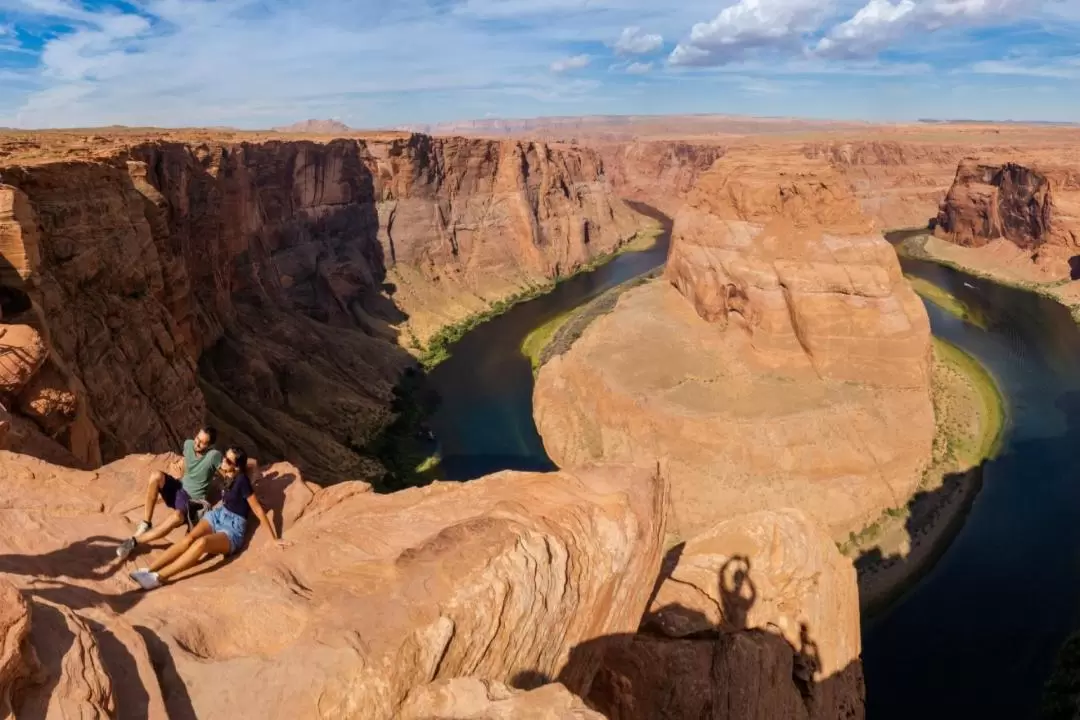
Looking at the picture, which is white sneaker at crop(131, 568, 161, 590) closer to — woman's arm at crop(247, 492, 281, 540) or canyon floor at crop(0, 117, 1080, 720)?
canyon floor at crop(0, 117, 1080, 720)

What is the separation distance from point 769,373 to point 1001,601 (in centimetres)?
1500

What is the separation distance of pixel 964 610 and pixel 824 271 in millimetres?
18431

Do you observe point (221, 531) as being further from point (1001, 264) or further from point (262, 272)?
point (1001, 264)

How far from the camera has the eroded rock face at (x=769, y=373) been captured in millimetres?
31703

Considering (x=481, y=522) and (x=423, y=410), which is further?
(x=423, y=410)

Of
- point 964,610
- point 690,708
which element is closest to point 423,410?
point 964,610

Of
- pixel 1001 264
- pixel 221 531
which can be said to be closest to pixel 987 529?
pixel 221 531

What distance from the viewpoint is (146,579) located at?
915 centimetres

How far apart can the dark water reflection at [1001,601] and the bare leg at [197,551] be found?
22.7 metres

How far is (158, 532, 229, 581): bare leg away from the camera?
9508 mm

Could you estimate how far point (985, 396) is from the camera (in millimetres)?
43406

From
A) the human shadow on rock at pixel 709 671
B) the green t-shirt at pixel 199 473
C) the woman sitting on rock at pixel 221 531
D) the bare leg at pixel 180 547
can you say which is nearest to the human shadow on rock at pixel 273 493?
the woman sitting on rock at pixel 221 531

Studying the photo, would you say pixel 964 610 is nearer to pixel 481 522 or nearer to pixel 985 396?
pixel 985 396

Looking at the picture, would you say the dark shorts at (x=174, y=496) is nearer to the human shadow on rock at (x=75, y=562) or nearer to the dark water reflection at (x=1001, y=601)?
the human shadow on rock at (x=75, y=562)
